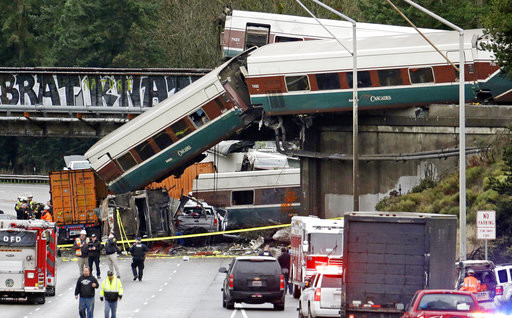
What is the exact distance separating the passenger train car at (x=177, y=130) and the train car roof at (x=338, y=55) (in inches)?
44.1

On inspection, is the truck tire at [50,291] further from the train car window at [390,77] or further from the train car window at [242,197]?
the train car window at [242,197]

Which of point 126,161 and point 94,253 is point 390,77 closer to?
point 126,161

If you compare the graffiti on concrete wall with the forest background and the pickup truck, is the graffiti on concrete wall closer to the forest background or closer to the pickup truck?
the pickup truck

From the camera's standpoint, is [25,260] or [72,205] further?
A: [72,205]

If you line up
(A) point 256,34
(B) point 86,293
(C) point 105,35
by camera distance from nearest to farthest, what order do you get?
(B) point 86,293 → (A) point 256,34 → (C) point 105,35

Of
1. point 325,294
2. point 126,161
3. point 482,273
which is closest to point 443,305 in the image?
point 325,294

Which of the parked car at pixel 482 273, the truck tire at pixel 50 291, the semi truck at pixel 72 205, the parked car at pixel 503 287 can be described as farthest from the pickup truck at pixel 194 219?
the parked car at pixel 482 273

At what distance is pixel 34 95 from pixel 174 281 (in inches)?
731

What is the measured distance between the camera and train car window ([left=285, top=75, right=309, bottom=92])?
150ft

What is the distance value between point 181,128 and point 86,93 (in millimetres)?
8943

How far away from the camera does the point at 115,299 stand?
88.5 ft

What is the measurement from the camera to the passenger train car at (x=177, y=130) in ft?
152

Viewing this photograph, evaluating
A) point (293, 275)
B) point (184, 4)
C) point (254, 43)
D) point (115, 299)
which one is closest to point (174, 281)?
point (293, 275)

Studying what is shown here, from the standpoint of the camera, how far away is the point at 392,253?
23938 mm
